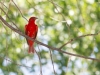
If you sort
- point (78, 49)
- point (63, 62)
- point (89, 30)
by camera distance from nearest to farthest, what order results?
point (89, 30) < point (78, 49) < point (63, 62)

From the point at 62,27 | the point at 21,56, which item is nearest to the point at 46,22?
the point at 62,27

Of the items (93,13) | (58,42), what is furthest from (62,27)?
(93,13)

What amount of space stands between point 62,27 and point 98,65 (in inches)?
47.0

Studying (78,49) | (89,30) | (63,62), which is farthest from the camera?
(63,62)

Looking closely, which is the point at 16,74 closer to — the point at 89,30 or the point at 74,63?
the point at 74,63

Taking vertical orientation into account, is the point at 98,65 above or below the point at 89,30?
below

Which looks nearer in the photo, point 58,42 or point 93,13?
point 93,13

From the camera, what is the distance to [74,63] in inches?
366

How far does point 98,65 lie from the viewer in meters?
8.90

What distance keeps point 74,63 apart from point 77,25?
1.18 metres

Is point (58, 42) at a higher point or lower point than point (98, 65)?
higher

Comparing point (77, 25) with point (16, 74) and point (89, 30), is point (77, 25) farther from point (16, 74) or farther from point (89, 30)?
point (16, 74)

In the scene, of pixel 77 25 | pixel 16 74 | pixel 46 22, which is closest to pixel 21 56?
pixel 16 74

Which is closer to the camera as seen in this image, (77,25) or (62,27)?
(77,25)
